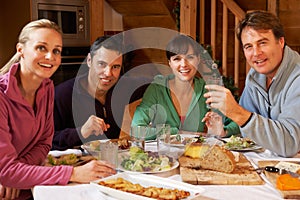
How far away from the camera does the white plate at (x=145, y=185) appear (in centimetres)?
130

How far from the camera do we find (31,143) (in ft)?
5.97

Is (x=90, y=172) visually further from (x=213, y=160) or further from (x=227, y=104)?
(x=227, y=104)

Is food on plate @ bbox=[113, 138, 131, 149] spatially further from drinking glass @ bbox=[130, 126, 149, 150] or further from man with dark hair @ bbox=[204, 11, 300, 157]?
man with dark hair @ bbox=[204, 11, 300, 157]

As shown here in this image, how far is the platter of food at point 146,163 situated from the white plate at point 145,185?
72mm

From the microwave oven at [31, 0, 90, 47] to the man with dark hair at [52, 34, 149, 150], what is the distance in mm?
1714

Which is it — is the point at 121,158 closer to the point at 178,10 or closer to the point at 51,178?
the point at 51,178

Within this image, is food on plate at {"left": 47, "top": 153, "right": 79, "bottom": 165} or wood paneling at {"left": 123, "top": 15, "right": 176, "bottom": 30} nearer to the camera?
food on plate at {"left": 47, "top": 153, "right": 79, "bottom": 165}

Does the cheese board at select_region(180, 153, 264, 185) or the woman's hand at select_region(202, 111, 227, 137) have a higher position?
the woman's hand at select_region(202, 111, 227, 137)

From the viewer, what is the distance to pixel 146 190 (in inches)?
52.2

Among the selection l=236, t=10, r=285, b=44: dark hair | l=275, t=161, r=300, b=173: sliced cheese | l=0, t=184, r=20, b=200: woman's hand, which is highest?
l=236, t=10, r=285, b=44: dark hair

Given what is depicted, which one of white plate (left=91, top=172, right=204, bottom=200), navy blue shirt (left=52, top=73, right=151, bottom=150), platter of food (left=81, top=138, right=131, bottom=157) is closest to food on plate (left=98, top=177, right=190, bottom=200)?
white plate (left=91, top=172, right=204, bottom=200)

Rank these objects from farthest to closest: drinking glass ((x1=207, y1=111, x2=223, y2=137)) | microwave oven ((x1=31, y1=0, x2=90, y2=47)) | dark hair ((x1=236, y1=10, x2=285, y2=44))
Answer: microwave oven ((x1=31, y1=0, x2=90, y2=47))
drinking glass ((x1=207, y1=111, x2=223, y2=137))
dark hair ((x1=236, y1=10, x2=285, y2=44))

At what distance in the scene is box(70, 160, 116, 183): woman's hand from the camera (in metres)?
1.47

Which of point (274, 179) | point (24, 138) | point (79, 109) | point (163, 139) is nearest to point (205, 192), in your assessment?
point (274, 179)
